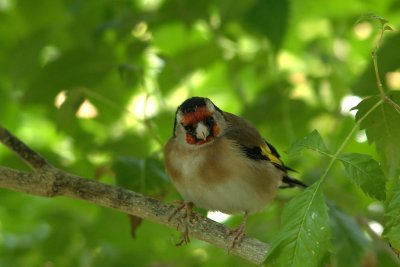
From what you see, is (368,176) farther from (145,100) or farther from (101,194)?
(145,100)

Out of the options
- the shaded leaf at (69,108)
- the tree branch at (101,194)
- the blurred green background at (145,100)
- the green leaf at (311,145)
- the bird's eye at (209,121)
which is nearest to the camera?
the green leaf at (311,145)

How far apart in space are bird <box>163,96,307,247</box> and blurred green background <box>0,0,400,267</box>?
175mm

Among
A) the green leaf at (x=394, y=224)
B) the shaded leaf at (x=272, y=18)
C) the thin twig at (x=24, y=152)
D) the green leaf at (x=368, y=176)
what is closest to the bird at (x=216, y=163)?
the shaded leaf at (x=272, y=18)

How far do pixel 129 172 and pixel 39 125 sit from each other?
3.05 m

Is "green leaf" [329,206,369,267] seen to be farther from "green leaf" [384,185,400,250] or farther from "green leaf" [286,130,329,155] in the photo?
"green leaf" [384,185,400,250]

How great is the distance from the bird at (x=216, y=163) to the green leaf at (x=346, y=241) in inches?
18.5

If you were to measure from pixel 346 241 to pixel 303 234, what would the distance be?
5.23 ft

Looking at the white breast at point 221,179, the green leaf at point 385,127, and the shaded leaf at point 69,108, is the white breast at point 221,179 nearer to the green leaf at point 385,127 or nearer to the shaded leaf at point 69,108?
the shaded leaf at point 69,108

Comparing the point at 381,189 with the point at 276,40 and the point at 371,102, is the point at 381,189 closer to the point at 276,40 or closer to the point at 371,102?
the point at 371,102

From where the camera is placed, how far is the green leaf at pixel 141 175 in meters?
3.46

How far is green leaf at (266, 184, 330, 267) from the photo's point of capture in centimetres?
Result: 223

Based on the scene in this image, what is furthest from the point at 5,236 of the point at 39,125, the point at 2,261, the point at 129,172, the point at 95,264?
the point at 129,172

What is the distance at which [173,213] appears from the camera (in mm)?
2980

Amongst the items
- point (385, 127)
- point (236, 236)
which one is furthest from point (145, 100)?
point (385, 127)
